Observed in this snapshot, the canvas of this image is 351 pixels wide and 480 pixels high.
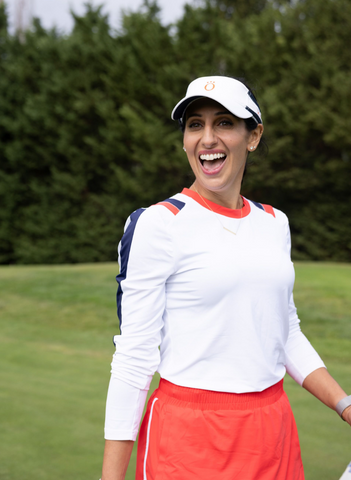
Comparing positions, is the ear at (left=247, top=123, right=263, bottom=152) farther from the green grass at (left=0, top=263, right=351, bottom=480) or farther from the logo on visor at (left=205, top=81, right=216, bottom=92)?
the green grass at (left=0, top=263, right=351, bottom=480)

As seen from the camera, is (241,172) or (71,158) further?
(71,158)

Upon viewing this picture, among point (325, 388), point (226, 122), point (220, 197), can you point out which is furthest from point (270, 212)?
point (325, 388)

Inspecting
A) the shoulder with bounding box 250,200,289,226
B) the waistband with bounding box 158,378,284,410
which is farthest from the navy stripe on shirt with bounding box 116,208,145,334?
the shoulder with bounding box 250,200,289,226

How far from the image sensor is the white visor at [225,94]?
1.51 meters

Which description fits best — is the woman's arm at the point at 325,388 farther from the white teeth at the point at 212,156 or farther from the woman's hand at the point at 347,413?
the white teeth at the point at 212,156

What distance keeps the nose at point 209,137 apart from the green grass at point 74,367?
2.14 m

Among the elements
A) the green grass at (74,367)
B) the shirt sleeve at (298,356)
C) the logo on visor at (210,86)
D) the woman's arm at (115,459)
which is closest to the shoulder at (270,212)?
the shirt sleeve at (298,356)

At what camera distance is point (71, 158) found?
741 inches

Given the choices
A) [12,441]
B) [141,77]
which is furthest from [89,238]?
[12,441]

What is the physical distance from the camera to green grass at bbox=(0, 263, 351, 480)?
323cm

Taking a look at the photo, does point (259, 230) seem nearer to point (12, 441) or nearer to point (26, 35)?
point (12, 441)

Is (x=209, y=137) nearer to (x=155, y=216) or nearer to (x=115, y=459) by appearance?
(x=155, y=216)

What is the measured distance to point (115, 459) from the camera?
1379mm

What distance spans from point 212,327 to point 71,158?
59.1 feet
